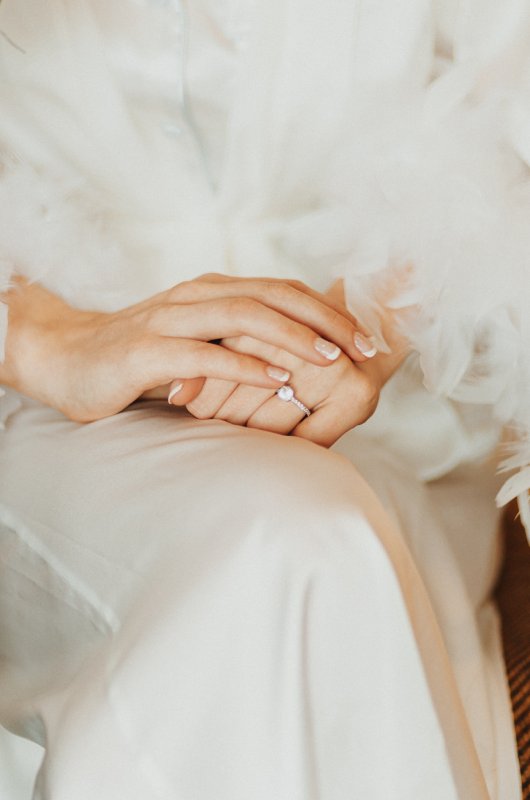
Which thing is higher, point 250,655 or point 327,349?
point 327,349

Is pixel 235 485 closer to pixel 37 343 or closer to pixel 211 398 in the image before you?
pixel 211 398

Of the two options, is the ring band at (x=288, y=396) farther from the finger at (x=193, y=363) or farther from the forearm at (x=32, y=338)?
the forearm at (x=32, y=338)

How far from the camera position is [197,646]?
53 cm

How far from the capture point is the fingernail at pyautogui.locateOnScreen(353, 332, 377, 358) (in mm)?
728

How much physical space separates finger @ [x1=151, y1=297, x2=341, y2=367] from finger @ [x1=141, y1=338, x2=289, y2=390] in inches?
0.5

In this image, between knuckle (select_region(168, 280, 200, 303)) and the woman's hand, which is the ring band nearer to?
the woman's hand

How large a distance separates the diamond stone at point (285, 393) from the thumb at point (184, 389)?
0.20 ft

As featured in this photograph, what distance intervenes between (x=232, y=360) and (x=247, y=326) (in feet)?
0.09

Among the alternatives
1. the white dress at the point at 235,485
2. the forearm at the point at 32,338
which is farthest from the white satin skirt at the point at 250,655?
the forearm at the point at 32,338

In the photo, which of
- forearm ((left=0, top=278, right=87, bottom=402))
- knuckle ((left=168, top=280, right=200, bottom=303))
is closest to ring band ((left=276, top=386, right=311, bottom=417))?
knuckle ((left=168, top=280, right=200, bottom=303))

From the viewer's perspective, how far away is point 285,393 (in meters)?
0.72

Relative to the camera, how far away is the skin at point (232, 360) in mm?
696

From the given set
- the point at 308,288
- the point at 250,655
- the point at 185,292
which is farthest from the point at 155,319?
the point at 250,655

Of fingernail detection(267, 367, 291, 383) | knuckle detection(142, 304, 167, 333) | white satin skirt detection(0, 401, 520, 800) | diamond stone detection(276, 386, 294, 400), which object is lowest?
white satin skirt detection(0, 401, 520, 800)
